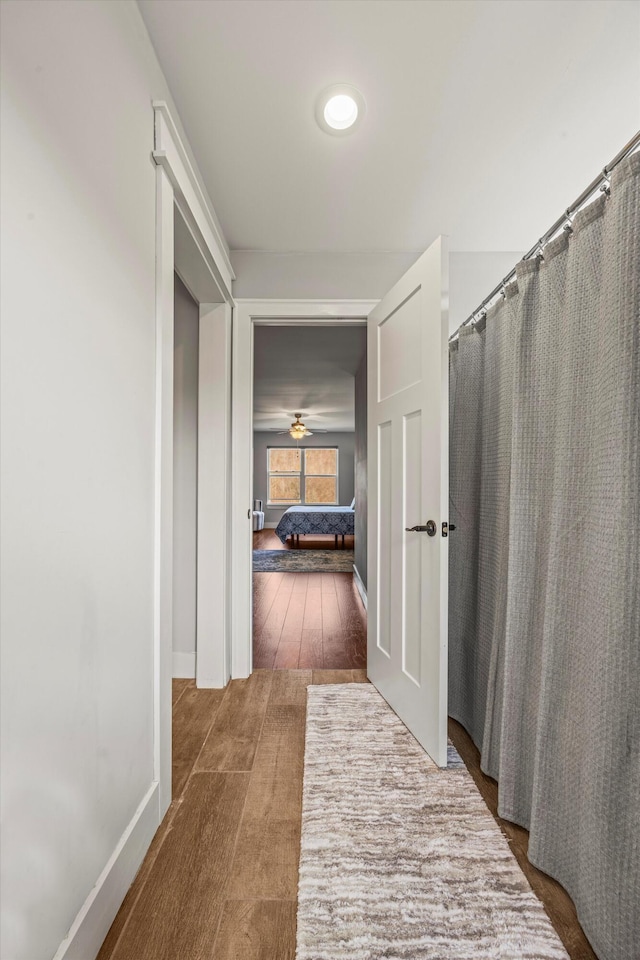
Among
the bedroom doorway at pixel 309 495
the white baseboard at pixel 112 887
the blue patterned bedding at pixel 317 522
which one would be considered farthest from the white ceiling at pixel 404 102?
the blue patterned bedding at pixel 317 522

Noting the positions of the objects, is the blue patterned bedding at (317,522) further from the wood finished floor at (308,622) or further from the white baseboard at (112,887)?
the white baseboard at (112,887)

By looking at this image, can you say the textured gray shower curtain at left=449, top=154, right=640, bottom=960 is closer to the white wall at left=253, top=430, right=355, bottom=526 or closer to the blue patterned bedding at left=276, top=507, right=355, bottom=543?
the blue patterned bedding at left=276, top=507, right=355, bottom=543

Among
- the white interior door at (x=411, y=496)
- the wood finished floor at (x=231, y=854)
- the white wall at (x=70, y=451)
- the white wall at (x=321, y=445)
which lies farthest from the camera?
the white wall at (x=321, y=445)

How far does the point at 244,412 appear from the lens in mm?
2699

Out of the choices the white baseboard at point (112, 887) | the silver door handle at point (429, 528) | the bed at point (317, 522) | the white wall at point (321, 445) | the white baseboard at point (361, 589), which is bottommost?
the white baseboard at point (361, 589)

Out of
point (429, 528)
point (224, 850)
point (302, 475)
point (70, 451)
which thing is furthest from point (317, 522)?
point (70, 451)

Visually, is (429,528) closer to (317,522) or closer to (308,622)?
(308,622)

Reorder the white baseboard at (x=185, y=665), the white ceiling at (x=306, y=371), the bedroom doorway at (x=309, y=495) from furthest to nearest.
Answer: the white ceiling at (x=306, y=371)
the bedroom doorway at (x=309, y=495)
the white baseboard at (x=185, y=665)

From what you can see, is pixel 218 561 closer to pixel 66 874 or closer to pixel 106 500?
pixel 106 500

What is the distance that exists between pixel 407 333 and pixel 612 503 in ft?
4.34

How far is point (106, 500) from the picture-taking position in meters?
1.13

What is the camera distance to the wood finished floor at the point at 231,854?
1.11 m

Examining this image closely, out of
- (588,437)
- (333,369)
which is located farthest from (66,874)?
(333,369)

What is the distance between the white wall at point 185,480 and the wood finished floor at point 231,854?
48 centimetres
